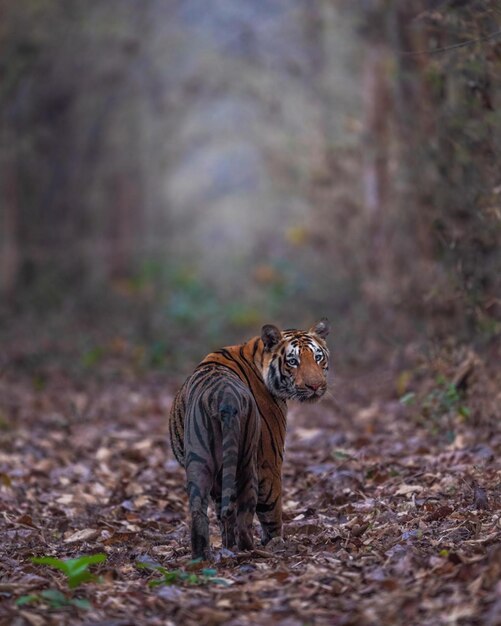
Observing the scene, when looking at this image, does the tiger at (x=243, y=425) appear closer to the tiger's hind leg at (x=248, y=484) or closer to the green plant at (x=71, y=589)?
the tiger's hind leg at (x=248, y=484)

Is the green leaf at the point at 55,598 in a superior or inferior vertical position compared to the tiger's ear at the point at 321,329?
inferior

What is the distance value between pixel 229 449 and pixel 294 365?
900mm

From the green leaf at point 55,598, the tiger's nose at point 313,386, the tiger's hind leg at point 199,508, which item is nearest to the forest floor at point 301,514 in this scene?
the green leaf at point 55,598

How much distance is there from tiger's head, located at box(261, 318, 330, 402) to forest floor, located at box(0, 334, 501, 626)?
47 centimetres

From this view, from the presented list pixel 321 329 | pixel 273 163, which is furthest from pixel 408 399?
pixel 273 163

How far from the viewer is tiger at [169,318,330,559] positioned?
5977 millimetres

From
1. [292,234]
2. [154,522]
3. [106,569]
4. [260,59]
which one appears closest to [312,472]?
[154,522]

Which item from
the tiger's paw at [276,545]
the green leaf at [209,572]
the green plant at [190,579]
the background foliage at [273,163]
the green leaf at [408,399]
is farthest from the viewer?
the background foliage at [273,163]

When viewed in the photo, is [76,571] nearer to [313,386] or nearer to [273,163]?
[313,386]

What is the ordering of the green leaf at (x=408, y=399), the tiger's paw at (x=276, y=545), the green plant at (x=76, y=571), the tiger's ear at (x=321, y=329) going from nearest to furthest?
the green plant at (x=76, y=571) → the tiger's paw at (x=276, y=545) → the tiger's ear at (x=321, y=329) → the green leaf at (x=408, y=399)

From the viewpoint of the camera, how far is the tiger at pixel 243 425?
235 inches

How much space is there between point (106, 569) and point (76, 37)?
19.4 metres

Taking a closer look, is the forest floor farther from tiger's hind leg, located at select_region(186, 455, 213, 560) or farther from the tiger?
→ the tiger

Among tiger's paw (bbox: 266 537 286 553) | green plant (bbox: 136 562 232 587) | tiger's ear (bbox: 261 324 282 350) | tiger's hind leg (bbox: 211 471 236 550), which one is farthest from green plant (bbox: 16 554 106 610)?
tiger's ear (bbox: 261 324 282 350)
